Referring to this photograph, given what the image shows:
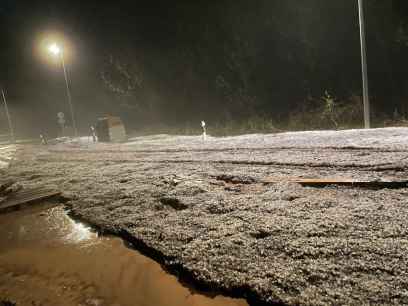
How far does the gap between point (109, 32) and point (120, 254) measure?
34.9 meters

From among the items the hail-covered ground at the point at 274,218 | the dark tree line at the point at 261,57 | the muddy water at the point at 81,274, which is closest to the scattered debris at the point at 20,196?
the hail-covered ground at the point at 274,218

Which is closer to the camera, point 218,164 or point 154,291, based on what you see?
point 154,291

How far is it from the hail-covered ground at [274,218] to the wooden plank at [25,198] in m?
0.40

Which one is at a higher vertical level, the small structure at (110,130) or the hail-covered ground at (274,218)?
the small structure at (110,130)

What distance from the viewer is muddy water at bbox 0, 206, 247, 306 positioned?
3.55 m

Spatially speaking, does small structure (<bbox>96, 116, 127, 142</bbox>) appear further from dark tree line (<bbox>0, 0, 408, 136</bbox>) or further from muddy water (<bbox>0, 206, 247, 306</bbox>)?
muddy water (<bbox>0, 206, 247, 306</bbox>)

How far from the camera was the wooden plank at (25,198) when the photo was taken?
7.64m

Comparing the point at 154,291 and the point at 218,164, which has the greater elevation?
the point at 218,164

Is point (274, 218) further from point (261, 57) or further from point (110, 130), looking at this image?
point (261, 57)

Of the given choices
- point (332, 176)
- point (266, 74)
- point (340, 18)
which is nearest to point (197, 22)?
point (266, 74)

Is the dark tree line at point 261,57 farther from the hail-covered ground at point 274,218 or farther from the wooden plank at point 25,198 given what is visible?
the wooden plank at point 25,198

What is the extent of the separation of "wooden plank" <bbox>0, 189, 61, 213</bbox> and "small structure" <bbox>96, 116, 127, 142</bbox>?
1235 cm

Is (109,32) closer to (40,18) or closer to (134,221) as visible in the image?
(40,18)

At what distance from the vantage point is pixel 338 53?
1812 centimetres
